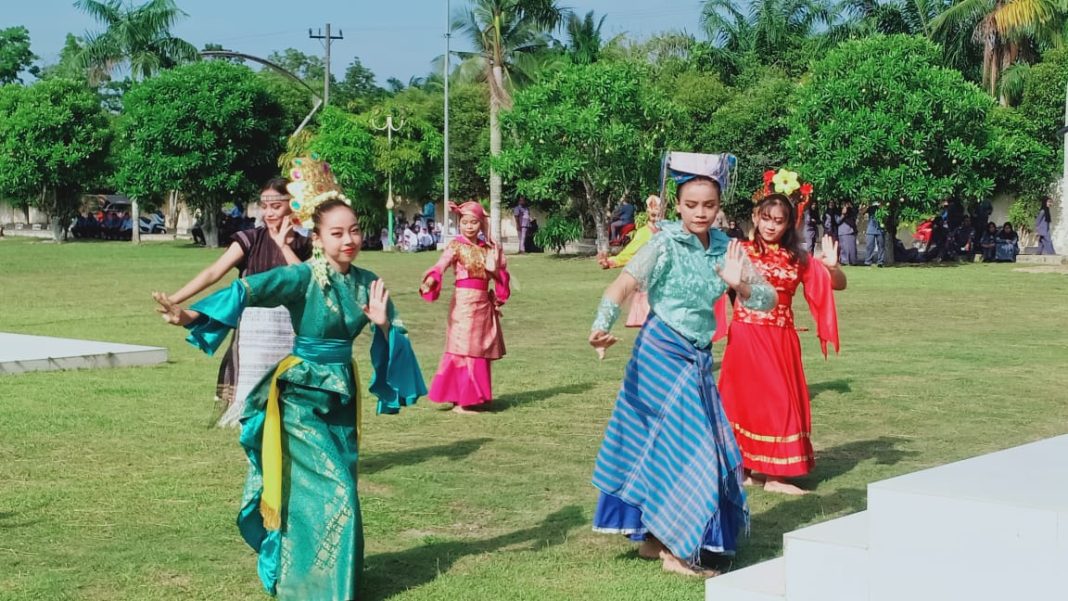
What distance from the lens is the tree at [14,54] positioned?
7781 centimetres

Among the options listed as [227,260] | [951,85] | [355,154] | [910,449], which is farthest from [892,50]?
[227,260]

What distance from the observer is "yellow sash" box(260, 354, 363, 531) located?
520 centimetres

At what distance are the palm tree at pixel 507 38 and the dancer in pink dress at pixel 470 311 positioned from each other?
31621 mm

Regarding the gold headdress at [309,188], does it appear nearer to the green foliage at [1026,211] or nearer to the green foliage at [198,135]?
the green foliage at [1026,211]

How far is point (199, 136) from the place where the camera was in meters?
47.9

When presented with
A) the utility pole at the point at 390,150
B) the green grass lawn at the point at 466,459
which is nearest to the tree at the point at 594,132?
the utility pole at the point at 390,150

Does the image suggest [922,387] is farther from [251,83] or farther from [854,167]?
[251,83]

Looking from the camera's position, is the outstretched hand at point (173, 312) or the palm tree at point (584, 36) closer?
the outstretched hand at point (173, 312)

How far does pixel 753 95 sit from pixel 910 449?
33131 mm

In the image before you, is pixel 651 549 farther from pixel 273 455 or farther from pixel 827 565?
pixel 273 455

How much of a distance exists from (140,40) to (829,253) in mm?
53217

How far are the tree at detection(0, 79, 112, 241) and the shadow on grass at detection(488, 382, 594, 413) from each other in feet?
146

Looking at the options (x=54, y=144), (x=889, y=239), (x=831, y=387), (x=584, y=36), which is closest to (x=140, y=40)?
(x=54, y=144)

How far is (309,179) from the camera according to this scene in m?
6.08
